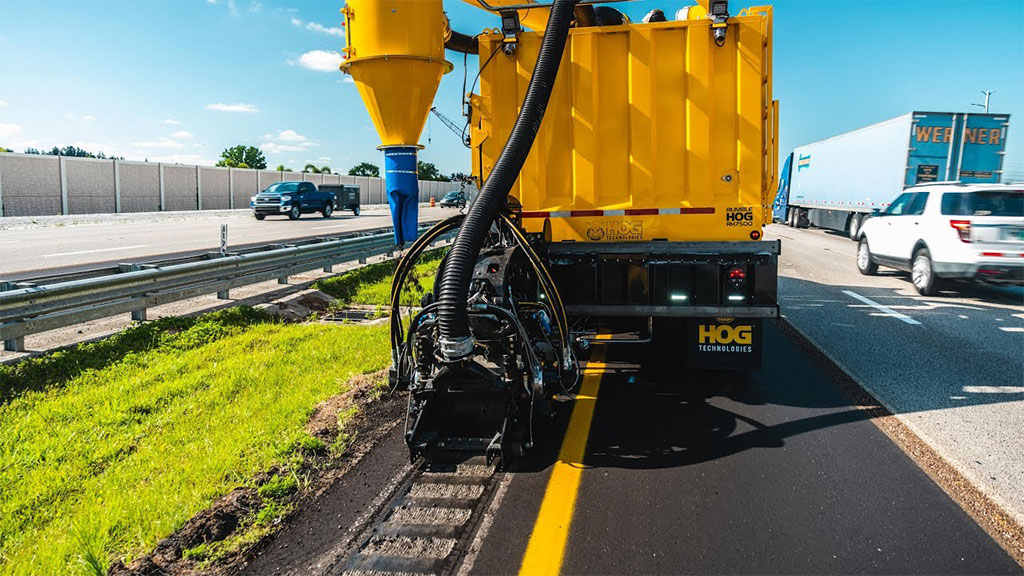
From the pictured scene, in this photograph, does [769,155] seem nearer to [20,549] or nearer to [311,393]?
[311,393]

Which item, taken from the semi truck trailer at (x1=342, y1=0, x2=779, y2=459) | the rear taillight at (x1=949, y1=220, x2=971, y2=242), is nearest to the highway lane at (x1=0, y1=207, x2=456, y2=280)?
the semi truck trailer at (x1=342, y1=0, x2=779, y2=459)

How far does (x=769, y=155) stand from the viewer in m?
5.80

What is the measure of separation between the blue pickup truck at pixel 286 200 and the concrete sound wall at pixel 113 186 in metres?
8.56

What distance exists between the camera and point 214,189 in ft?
139

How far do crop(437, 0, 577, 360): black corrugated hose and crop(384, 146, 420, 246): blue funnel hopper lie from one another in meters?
1.72

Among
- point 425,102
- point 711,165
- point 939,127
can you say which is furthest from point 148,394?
point 939,127

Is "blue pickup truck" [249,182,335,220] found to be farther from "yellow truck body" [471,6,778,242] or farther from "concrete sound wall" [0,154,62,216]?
"yellow truck body" [471,6,778,242]

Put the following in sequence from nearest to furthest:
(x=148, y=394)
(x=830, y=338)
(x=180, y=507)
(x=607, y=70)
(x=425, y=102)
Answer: (x=180, y=507) < (x=148, y=394) < (x=607, y=70) < (x=425, y=102) < (x=830, y=338)

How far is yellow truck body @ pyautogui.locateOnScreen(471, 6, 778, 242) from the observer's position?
218 inches

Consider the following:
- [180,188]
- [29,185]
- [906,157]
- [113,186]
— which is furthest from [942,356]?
[180,188]

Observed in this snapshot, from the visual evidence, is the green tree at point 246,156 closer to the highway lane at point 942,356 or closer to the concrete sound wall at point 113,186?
the concrete sound wall at point 113,186

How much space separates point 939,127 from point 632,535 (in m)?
22.7

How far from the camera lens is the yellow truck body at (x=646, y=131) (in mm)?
5543

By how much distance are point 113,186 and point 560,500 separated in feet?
125
